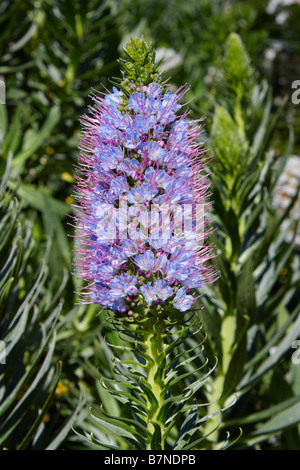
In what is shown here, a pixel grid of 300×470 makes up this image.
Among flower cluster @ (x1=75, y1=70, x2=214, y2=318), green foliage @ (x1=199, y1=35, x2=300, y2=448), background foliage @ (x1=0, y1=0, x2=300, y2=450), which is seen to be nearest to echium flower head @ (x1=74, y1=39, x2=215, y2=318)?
flower cluster @ (x1=75, y1=70, x2=214, y2=318)

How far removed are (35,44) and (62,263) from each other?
1.49 m

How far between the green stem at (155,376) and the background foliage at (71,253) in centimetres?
14

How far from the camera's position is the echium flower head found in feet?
2.88

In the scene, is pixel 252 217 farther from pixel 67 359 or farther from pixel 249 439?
pixel 67 359

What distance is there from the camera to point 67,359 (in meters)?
1.76

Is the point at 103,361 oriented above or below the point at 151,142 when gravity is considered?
below

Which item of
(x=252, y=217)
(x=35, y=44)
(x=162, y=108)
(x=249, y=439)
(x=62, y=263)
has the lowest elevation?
(x=249, y=439)

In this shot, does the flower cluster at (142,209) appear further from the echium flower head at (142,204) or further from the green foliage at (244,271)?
the green foliage at (244,271)

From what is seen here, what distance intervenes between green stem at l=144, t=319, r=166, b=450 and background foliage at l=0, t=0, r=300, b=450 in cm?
14

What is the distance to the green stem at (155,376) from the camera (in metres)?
0.93

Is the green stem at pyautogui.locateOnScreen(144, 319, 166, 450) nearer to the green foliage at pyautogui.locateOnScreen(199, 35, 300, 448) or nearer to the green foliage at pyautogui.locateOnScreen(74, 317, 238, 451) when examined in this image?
the green foliage at pyautogui.locateOnScreen(74, 317, 238, 451)

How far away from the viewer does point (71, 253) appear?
2.06 metres

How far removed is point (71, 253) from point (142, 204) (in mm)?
1226
